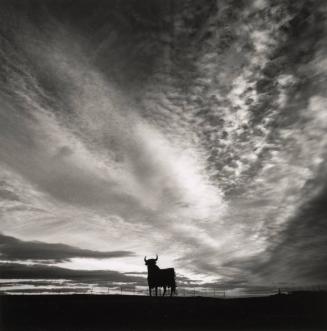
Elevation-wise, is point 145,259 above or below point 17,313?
above

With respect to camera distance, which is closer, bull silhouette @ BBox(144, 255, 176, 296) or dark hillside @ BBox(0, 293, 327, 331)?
dark hillside @ BBox(0, 293, 327, 331)

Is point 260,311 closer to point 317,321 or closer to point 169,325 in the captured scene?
point 317,321

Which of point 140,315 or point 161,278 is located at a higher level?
point 161,278

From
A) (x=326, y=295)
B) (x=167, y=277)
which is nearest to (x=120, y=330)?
(x=167, y=277)

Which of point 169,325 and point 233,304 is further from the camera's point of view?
point 233,304

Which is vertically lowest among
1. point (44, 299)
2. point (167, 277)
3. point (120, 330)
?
→ point (120, 330)

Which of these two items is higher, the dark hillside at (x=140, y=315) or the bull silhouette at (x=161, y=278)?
the bull silhouette at (x=161, y=278)

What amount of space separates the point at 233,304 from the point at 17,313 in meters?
15.0

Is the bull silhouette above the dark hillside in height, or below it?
above

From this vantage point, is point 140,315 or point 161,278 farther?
Result: point 161,278

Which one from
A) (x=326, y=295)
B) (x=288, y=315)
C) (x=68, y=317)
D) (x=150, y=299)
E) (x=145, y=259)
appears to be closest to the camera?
(x=68, y=317)

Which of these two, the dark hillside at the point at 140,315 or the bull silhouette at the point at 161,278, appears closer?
the dark hillside at the point at 140,315

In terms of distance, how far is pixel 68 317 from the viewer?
1686 cm

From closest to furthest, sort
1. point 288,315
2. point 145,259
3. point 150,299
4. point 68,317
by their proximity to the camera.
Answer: point 68,317 < point 150,299 < point 288,315 < point 145,259
